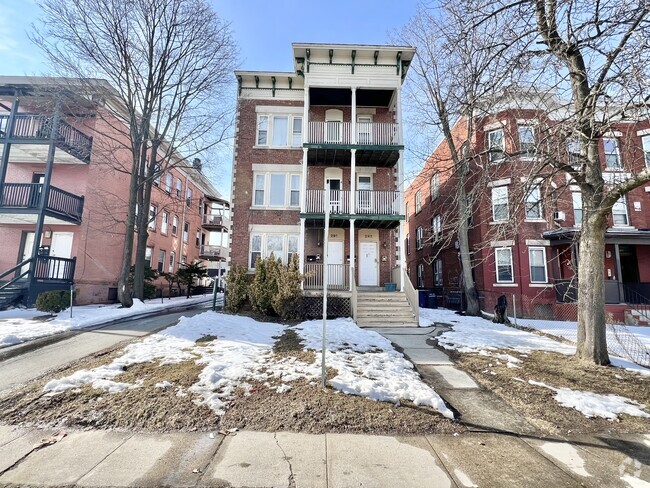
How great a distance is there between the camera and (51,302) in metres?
10.9

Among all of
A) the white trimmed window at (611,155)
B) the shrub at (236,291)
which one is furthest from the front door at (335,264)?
the white trimmed window at (611,155)

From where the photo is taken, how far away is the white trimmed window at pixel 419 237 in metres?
22.2

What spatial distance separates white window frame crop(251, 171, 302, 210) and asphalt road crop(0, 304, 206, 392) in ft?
23.0

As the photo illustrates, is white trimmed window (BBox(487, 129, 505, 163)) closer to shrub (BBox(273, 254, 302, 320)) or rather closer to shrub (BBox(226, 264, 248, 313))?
shrub (BBox(273, 254, 302, 320))

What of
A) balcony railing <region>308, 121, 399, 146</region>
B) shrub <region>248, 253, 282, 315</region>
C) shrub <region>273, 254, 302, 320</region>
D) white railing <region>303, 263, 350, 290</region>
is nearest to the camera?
shrub <region>273, 254, 302, 320</region>

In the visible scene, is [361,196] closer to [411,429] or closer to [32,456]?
[411,429]

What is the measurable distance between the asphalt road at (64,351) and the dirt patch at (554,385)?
7.72m

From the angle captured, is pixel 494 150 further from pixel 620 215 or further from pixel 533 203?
pixel 620 215

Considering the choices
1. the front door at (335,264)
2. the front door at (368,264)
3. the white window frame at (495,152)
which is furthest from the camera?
the front door at (368,264)

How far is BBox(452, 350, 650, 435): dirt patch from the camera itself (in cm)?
386

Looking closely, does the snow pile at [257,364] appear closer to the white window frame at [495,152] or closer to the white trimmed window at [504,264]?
the white window frame at [495,152]

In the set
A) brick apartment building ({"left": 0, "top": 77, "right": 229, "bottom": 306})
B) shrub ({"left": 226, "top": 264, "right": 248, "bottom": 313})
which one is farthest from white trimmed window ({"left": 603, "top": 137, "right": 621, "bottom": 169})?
brick apartment building ({"left": 0, "top": 77, "right": 229, "bottom": 306})

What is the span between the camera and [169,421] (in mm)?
3656

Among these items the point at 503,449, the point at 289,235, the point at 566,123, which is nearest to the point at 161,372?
the point at 503,449
